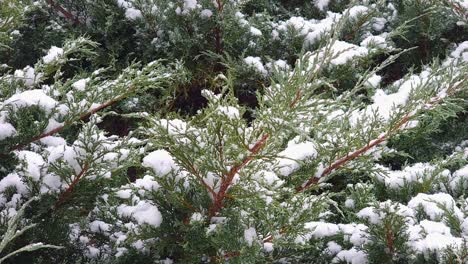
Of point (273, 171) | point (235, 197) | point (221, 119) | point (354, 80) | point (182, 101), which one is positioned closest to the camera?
point (221, 119)

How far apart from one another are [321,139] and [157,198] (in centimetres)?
76

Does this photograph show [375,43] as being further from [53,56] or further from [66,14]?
[66,14]

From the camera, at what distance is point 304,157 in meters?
1.91

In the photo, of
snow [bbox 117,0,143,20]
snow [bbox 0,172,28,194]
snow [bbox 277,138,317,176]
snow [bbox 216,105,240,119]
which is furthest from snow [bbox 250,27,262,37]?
snow [bbox 0,172,28,194]

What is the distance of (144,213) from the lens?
1809mm

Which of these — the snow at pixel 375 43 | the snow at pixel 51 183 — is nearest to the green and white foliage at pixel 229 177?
the snow at pixel 51 183

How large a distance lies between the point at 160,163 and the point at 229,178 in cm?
32

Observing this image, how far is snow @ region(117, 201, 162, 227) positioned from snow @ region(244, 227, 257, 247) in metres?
0.35

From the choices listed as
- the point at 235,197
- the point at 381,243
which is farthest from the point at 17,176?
the point at 381,243

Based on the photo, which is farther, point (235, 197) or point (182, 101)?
point (182, 101)

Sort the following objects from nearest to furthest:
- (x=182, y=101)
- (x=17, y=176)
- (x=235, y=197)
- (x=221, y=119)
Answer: (x=221, y=119) → (x=235, y=197) → (x=17, y=176) → (x=182, y=101)

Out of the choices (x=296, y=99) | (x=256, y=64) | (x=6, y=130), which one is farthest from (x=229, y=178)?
(x=256, y=64)

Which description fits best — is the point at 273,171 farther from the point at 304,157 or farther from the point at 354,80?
the point at 354,80

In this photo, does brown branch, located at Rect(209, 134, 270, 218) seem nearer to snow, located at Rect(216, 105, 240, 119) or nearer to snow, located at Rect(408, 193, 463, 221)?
snow, located at Rect(216, 105, 240, 119)
